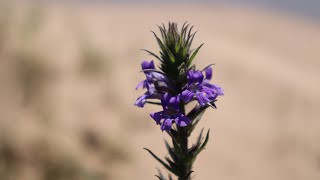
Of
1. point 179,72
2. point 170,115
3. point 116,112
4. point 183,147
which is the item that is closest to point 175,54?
point 179,72

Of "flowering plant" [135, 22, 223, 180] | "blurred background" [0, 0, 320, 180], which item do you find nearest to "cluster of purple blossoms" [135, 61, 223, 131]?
"flowering plant" [135, 22, 223, 180]

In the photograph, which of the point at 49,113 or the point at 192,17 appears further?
the point at 192,17

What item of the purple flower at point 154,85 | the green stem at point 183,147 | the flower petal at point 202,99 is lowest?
the green stem at point 183,147

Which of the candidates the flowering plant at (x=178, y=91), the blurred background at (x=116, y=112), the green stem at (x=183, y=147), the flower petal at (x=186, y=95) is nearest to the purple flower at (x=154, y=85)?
the flowering plant at (x=178, y=91)

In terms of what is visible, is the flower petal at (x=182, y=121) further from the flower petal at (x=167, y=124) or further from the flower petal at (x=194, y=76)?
the flower petal at (x=194, y=76)

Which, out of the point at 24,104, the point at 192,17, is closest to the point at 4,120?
the point at 24,104

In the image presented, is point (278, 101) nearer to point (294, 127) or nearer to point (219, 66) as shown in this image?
point (294, 127)
